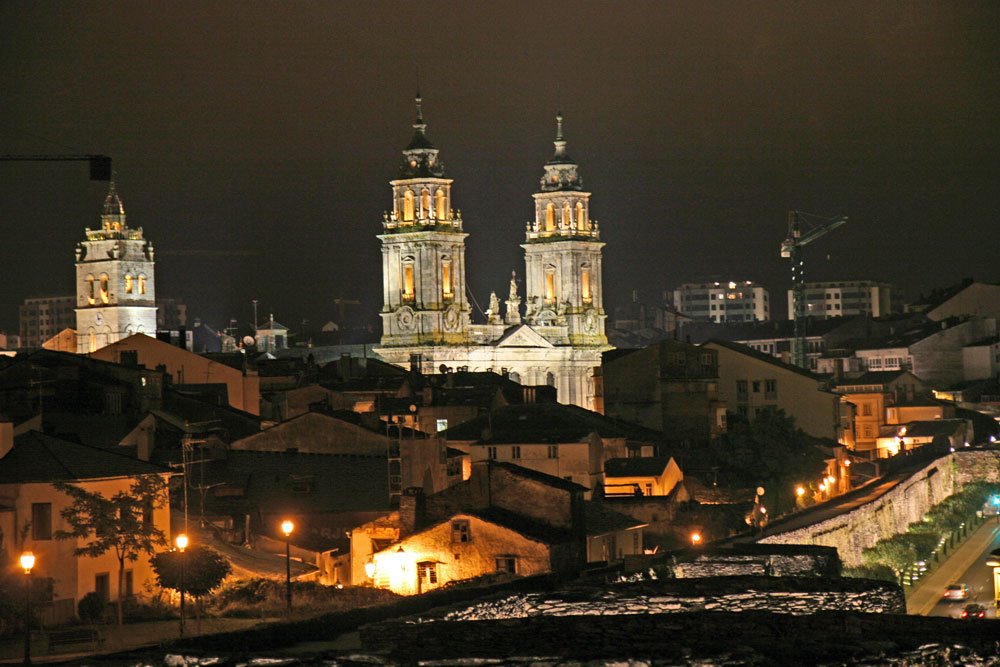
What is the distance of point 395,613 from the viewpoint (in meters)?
23.6

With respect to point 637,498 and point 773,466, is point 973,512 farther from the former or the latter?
point 637,498

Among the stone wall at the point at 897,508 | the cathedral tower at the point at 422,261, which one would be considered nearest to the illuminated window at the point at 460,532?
the stone wall at the point at 897,508

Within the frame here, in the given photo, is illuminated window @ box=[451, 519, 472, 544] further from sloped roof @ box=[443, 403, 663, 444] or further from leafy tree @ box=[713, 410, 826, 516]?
leafy tree @ box=[713, 410, 826, 516]

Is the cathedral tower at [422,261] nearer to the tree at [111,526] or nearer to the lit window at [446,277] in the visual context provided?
the lit window at [446,277]

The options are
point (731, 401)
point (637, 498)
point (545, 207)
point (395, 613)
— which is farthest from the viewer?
point (545, 207)

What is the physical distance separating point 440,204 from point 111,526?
85079 millimetres

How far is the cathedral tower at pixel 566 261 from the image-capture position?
124 m

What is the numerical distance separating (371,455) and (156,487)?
11.1 metres

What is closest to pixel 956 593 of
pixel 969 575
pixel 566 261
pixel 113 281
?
pixel 969 575

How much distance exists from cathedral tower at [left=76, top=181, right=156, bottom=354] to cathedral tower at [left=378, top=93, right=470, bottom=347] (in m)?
17.2

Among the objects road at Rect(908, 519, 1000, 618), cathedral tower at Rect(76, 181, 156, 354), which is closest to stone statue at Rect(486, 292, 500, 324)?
cathedral tower at Rect(76, 181, 156, 354)

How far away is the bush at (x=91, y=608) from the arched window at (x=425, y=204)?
8509cm

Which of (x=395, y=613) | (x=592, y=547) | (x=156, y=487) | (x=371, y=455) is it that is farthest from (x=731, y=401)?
(x=395, y=613)

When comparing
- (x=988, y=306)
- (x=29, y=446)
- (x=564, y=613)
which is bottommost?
(x=564, y=613)
